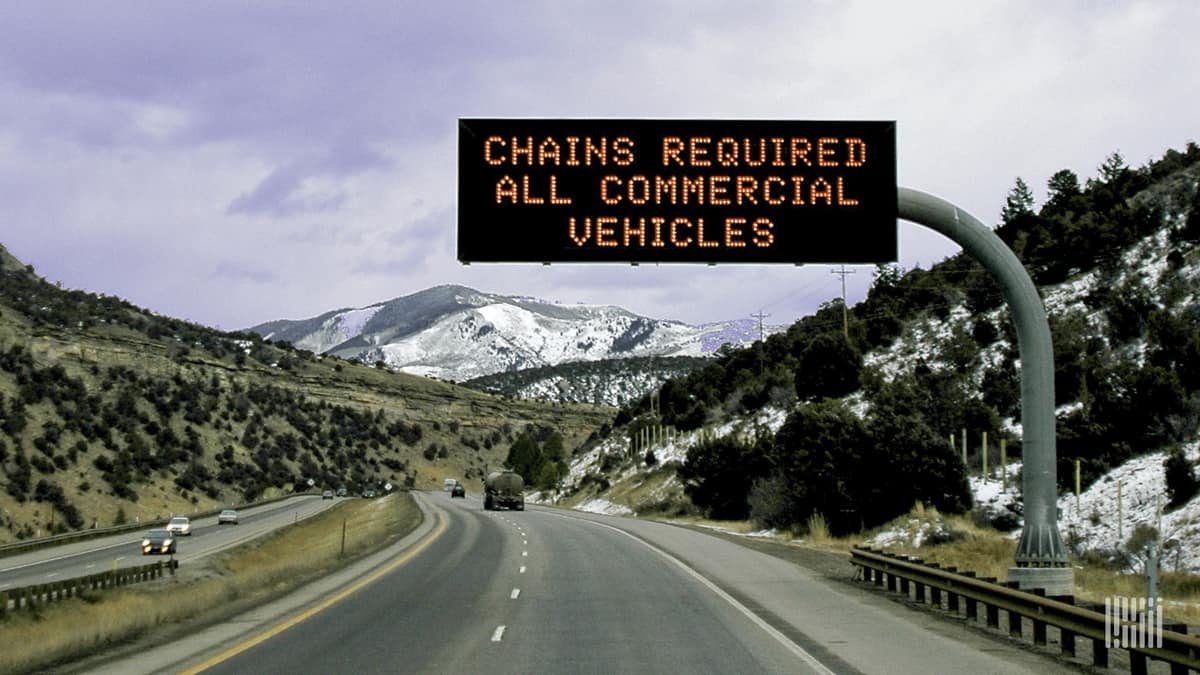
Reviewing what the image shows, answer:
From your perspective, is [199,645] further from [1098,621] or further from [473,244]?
[1098,621]

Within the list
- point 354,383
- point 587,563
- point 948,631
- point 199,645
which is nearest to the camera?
point 199,645

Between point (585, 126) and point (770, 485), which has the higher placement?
point (585, 126)

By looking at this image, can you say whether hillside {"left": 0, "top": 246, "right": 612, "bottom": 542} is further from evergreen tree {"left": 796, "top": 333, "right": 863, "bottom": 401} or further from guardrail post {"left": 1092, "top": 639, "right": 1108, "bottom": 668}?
guardrail post {"left": 1092, "top": 639, "right": 1108, "bottom": 668}

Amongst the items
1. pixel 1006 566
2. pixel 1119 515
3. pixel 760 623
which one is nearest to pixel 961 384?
pixel 1119 515

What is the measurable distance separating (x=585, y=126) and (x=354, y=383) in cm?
11859

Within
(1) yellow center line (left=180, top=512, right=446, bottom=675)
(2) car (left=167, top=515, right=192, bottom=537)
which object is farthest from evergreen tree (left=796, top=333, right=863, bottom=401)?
(1) yellow center line (left=180, top=512, right=446, bottom=675)

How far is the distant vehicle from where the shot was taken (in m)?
81.2

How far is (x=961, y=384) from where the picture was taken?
55906 mm

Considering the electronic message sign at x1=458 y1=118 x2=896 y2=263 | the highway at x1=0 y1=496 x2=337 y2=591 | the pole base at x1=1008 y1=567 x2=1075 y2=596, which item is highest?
the electronic message sign at x1=458 y1=118 x2=896 y2=263

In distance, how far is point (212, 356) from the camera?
115312 millimetres

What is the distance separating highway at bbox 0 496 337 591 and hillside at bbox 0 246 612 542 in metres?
7.62

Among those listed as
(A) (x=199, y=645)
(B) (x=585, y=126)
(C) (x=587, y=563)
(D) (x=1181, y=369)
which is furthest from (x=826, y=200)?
(D) (x=1181, y=369)

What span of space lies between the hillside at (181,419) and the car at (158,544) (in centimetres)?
2285
